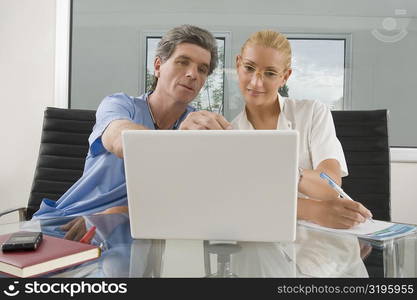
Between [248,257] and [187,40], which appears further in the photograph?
[187,40]

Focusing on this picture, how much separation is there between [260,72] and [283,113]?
22cm

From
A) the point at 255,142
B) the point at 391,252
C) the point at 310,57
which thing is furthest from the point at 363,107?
the point at 255,142

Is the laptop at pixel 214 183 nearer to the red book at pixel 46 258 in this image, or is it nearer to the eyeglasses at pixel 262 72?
the red book at pixel 46 258

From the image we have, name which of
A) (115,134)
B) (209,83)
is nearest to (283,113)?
(115,134)

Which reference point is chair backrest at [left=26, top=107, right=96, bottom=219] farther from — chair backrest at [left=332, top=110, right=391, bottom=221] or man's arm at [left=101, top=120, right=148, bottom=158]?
chair backrest at [left=332, top=110, right=391, bottom=221]

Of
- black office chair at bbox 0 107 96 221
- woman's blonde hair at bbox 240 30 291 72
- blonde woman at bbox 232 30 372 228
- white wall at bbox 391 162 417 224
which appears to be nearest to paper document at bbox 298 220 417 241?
blonde woman at bbox 232 30 372 228

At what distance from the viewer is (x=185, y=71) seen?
1809 millimetres

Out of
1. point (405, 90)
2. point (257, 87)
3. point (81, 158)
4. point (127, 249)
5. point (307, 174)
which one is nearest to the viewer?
point (127, 249)

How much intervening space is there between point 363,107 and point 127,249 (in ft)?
7.50

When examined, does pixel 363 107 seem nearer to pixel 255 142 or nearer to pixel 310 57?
pixel 310 57

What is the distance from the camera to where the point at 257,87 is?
1726 mm

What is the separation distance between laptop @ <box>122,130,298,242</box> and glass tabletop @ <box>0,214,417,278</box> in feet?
0.15

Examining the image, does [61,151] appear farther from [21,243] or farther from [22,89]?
[21,243]

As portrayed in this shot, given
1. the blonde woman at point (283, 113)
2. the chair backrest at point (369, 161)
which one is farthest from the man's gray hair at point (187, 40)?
the chair backrest at point (369, 161)
